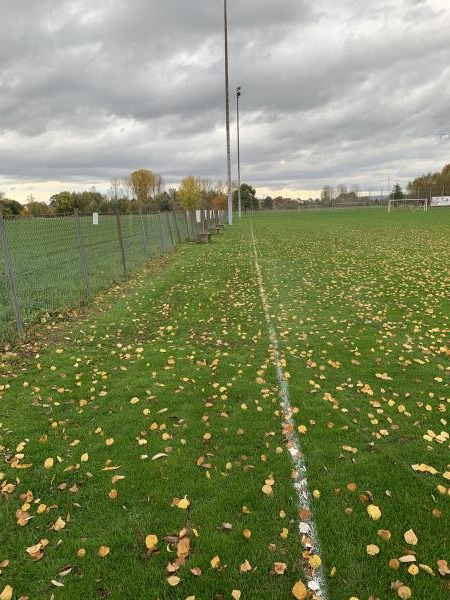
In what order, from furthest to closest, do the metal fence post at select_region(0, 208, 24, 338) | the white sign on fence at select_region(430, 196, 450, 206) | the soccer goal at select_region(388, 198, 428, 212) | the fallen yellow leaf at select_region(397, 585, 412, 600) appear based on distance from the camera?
1. the soccer goal at select_region(388, 198, 428, 212)
2. the white sign on fence at select_region(430, 196, 450, 206)
3. the metal fence post at select_region(0, 208, 24, 338)
4. the fallen yellow leaf at select_region(397, 585, 412, 600)

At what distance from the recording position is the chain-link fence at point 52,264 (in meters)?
7.97

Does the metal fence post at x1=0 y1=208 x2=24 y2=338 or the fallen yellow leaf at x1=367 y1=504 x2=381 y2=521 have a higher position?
the metal fence post at x1=0 y1=208 x2=24 y2=338

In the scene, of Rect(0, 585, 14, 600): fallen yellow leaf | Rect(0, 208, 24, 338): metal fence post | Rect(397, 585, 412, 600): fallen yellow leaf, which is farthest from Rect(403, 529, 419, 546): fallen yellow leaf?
Rect(0, 208, 24, 338): metal fence post

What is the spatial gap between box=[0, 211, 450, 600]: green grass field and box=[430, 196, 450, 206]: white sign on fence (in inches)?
3346

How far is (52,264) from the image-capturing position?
9664mm

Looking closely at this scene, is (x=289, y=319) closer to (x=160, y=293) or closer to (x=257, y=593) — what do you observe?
(x=160, y=293)

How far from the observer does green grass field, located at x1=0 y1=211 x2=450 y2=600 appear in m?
2.80

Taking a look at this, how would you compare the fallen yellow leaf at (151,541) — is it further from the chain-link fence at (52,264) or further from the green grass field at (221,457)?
the chain-link fence at (52,264)

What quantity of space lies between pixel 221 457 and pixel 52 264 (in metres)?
7.29

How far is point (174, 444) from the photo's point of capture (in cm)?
420

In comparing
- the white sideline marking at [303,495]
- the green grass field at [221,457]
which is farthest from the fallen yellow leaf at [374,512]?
the white sideline marking at [303,495]

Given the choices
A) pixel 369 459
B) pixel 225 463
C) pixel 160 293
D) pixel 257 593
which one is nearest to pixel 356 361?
pixel 369 459

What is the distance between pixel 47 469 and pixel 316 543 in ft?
8.04

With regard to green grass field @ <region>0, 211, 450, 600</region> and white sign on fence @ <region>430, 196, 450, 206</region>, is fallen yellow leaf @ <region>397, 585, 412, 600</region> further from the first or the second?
white sign on fence @ <region>430, 196, 450, 206</region>
